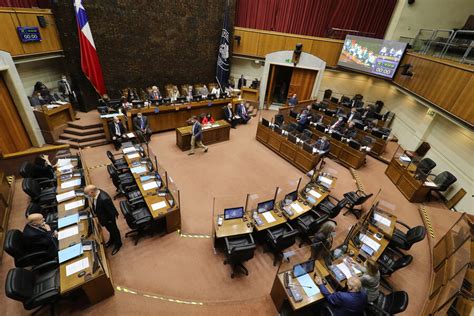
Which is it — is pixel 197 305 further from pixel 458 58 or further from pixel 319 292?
pixel 458 58

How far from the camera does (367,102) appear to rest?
1471 cm

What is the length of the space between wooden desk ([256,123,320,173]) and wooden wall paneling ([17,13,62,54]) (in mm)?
9166

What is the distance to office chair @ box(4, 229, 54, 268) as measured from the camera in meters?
4.07

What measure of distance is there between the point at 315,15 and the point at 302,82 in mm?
4308

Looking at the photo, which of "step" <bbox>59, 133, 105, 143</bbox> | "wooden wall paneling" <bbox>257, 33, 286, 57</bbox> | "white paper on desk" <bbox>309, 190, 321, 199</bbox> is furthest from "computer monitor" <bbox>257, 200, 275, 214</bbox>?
"wooden wall paneling" <bbox>257, 33, 286, 57</bbox>

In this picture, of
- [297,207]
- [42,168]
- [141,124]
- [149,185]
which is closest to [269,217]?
[297,207]

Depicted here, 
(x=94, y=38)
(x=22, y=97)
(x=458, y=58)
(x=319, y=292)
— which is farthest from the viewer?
(x=94, y=38)

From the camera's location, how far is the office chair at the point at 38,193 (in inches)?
221

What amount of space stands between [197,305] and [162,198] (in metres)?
2.57

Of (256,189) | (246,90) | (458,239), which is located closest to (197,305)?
(256,189)

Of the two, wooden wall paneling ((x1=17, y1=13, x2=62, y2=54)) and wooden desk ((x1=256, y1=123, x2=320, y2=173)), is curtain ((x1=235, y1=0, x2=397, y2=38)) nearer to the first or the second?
wooden desk ((x1=256, y1=123, x2=320, y2=173))

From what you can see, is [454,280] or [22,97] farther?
[22,97]

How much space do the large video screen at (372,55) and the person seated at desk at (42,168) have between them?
1426cm

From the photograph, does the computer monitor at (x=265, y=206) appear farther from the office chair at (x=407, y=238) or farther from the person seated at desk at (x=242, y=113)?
the person seated at desk at (x=242, y=113)
